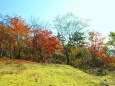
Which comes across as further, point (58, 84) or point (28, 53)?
point (28, 53)

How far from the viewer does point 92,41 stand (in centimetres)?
7762

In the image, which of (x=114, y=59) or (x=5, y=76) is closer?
(x=5, y=76)

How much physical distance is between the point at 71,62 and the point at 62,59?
10.2 feet

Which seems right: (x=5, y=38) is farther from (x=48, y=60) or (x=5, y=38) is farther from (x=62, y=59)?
(x=62, y=59)

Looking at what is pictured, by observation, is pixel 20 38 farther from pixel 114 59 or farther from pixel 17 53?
pixel 114 59

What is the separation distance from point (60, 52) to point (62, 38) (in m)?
4.26

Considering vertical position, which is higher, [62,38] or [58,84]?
[62,38]

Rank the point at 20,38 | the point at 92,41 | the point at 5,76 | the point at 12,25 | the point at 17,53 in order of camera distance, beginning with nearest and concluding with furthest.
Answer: the point at 5,76 → the point at 12,25 → the point at 20,38 → the point at 17,53 → the point at 92,41

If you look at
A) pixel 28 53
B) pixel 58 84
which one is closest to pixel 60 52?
pixel 28 53

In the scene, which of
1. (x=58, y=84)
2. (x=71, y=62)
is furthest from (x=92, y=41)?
(x=58, y=84)

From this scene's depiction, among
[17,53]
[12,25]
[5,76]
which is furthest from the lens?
[17,53]

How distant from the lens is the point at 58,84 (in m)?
27.5

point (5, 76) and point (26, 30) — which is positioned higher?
point (26, 30)

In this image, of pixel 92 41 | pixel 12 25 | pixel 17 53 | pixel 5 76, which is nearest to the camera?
pixel 5 76
